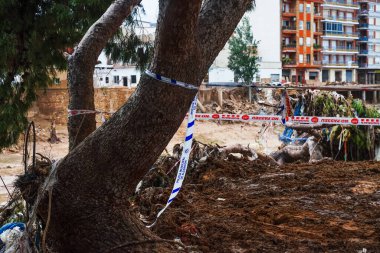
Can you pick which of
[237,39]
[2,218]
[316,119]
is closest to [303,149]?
[316,119]

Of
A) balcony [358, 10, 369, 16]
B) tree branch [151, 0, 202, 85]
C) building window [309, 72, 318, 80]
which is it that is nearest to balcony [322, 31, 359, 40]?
balcony [358, 10, 369, 16]

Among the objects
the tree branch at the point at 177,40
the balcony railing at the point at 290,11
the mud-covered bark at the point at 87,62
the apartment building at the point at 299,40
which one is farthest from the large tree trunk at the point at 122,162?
the balcony railing at the point at 290,11

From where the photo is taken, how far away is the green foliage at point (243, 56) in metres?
55.9

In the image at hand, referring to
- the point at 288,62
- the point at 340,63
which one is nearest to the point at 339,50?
the point at 340,63

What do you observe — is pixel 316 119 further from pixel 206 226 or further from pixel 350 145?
pixel 206 226

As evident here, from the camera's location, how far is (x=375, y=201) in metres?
5.26

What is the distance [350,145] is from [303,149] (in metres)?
1.16

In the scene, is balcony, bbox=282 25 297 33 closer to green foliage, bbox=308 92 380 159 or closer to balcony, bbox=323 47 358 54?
balcony, bbox=323 47 358 54

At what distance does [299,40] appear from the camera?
6875 centimetres

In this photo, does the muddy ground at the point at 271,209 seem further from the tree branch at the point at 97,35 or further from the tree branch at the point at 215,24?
the tree branch at the point at 97,35

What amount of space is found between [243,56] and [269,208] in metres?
51.6

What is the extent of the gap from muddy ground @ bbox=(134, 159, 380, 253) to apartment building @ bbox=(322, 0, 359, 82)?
68349mm

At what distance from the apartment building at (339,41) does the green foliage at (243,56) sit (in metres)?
19.0

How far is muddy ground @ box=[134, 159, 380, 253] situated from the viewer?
395 centimetres
